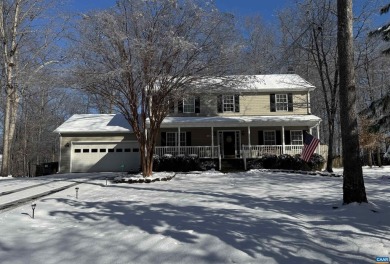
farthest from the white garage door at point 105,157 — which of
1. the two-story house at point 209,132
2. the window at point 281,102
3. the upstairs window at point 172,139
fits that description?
the window at point 281,102

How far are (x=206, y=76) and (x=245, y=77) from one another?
1.81 metres

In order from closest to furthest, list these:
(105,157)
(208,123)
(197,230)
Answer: (197,230), (208,123), (105,157)

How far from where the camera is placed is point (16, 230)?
5844 mm

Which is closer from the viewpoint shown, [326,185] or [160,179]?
[326,185]

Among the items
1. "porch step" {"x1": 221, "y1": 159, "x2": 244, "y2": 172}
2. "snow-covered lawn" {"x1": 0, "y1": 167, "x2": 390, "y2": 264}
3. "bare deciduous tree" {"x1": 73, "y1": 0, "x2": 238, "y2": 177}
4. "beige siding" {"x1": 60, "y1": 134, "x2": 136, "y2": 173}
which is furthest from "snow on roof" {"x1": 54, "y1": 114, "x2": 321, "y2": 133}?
"snow-covered lawn" {"x1": 0, "y1": 167, "x2": 390, "y2": 264}

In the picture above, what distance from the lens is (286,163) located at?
743 inches

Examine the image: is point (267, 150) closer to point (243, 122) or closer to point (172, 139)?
point (243, 122)

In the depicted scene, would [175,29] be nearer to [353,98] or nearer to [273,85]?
[353,98]

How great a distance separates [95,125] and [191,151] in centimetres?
711

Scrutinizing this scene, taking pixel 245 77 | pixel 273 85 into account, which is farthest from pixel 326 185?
pixel 273 85

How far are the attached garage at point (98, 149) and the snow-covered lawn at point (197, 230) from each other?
41.1 ft

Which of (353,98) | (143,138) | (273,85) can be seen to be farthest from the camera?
(273,85)

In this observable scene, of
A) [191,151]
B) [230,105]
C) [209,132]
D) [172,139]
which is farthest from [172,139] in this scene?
[230,105]

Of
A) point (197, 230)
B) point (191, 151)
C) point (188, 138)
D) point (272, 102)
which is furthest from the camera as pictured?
point (272, 102)
